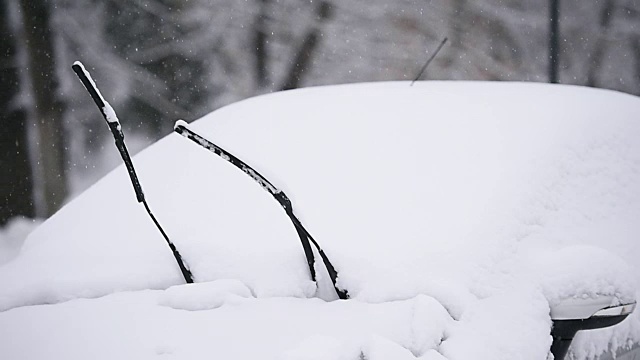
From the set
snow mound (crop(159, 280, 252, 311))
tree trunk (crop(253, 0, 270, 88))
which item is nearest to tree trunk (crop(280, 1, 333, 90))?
tree trunk (crop(253, 0, 270, 88))

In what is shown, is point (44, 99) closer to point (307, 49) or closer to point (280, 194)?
point (307, 49)

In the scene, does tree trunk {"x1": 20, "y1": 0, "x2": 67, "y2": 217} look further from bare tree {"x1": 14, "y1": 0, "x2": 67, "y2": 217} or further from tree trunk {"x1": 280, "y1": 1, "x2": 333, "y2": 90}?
tree trunk {"x1": 280, "y1": 1, "x2": 333, "y2": 90}

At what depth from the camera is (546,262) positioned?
234 cm

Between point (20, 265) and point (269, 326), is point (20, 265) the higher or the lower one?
the higher one

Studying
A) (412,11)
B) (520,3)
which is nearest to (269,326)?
(412,11)

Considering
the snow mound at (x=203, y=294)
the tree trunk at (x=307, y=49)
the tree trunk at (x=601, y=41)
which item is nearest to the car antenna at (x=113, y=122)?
the snow mound at (x=203, y=294)

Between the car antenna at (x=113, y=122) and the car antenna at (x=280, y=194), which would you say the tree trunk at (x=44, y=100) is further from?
the car antenna at (x=280, y=194)

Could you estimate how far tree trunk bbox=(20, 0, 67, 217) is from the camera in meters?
11.2

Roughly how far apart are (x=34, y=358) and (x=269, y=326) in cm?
58

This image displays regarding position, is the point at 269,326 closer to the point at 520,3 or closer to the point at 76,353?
the point at 76,353

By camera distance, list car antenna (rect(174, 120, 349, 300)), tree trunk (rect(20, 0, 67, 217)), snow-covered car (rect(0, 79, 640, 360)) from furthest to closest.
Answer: tree trunk (rect(20, 0, 67, 217))
car antenna (rect(174, 120, 349, 300))
snow-covered car (rect(0, 79, 640, 360))

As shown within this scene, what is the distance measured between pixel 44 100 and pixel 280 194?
10.3m

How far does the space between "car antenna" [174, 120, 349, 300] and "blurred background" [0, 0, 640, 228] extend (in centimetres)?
999

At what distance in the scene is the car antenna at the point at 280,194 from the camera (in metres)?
2.10
